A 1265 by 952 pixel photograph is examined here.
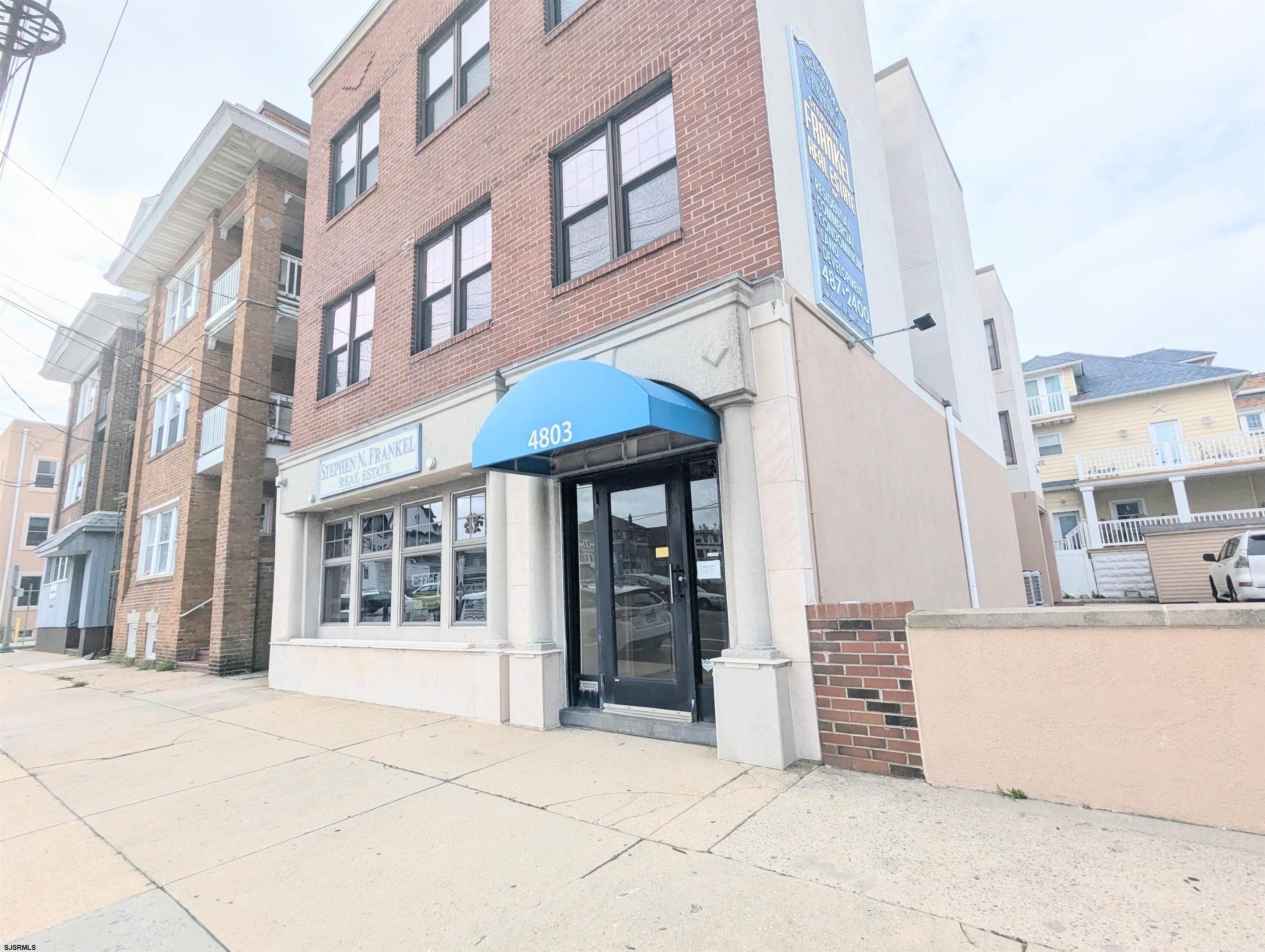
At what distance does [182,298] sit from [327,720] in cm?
1531

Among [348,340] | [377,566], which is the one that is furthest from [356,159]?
[377,566]

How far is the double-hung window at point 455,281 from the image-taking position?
8.45 meters

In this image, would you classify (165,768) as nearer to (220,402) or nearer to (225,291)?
(220,402)

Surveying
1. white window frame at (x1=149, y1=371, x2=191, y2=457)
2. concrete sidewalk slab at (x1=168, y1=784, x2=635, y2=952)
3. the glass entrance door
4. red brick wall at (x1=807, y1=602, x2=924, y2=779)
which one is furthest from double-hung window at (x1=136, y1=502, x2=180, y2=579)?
red brick wall at (x1=807, y1=602, x2=924, y2=779)

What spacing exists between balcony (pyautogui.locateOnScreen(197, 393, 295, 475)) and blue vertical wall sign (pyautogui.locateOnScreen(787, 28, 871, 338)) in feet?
41.0

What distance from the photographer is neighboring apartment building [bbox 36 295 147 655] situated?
19.0 meters

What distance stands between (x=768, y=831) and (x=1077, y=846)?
154 cm

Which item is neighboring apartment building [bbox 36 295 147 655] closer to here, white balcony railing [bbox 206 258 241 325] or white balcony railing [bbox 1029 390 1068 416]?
white balcony railing [bbox 206 258 241 325]

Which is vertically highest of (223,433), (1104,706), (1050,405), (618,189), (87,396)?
(87,396)

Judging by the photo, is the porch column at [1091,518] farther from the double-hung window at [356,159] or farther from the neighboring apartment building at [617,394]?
the double-hung window at [356,159]

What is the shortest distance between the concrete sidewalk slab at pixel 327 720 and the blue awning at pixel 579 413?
3221mm

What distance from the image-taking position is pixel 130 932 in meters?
2.96

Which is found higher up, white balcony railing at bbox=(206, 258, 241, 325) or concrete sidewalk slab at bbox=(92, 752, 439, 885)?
white balcony railing at bbox=(206, 258, 241, 325)

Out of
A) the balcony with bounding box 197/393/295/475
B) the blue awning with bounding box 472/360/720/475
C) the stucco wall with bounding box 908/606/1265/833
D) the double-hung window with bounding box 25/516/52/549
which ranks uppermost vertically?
the double-hung window with bounding box 25/516/52/549
